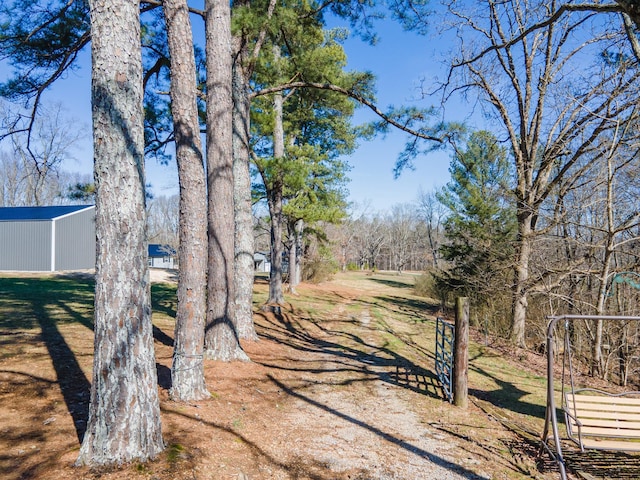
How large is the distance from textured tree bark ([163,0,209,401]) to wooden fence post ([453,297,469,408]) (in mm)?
3243

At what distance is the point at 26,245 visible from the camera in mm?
21969

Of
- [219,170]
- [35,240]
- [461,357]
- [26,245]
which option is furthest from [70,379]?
[26,245]

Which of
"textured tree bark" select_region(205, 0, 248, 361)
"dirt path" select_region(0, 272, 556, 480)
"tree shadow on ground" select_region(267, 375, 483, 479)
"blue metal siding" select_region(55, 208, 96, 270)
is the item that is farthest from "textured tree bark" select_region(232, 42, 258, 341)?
"blue metal siding" select_region(55, 208, 96, 270)

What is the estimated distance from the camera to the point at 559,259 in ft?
30.6

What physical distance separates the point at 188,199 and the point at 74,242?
2345 centimetres

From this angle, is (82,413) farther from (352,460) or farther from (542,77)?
(542,77)

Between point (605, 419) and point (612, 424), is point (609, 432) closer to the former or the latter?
point (612, 424)

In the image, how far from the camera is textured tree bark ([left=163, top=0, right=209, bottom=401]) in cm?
420

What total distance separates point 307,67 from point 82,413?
Answer: 660cm

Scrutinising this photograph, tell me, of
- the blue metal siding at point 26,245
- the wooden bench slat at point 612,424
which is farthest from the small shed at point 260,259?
the wooden bench slat at point 612,424

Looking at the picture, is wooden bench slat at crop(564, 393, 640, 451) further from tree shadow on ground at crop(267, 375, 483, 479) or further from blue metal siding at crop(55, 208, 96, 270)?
blue metal siding at crop(55, 208, 96, 270)

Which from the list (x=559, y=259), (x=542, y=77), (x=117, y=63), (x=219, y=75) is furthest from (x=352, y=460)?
(x=542, y=77)

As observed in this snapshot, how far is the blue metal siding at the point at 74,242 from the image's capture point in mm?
22328

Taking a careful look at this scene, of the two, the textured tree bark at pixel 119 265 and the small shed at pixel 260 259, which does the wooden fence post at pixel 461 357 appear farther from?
the small shed at pixel 260 259
